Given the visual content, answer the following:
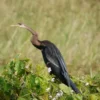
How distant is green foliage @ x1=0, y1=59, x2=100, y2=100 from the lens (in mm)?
3398

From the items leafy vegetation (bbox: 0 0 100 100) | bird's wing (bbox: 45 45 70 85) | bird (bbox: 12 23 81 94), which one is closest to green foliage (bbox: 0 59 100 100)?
bird (bbox: 12 23 81 94)

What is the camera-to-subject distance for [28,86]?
134 inches

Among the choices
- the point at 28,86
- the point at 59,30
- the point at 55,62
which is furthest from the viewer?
the point at 59,30

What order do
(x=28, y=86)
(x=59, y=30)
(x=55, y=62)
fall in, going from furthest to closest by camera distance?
(x=59, y=30)
(x=55, y=62)
(x=28, y=86)

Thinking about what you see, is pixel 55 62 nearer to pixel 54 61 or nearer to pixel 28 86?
pixel 54 61

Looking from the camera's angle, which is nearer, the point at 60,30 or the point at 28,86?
the point at 28,86

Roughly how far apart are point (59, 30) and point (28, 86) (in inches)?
194

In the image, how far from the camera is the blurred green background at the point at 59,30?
7.52 metres

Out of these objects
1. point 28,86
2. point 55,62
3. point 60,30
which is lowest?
point 60,30

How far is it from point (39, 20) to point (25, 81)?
16.8 feet

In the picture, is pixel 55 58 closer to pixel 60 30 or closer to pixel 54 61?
pixel 54 61

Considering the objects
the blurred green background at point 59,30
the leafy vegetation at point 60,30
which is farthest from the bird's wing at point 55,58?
the blurred green background at point 59,30

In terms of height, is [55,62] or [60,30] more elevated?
[55,62]

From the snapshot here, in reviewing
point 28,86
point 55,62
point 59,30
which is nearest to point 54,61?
point 55,62
